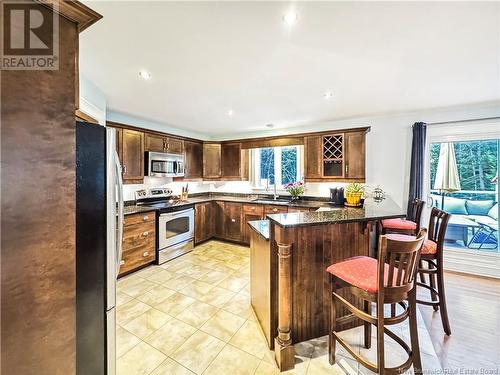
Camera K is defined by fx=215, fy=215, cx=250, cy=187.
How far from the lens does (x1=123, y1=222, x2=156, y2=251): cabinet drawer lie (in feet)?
10.3

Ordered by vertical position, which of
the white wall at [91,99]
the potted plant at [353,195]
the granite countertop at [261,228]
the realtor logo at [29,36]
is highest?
the white wall at [91,99]

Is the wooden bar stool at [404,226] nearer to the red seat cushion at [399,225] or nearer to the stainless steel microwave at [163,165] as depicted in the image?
the red seat cushion at [399,225]

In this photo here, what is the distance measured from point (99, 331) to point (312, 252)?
161cm

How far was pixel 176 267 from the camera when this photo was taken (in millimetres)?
3545

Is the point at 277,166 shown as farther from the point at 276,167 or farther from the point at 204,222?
the point at 204,222

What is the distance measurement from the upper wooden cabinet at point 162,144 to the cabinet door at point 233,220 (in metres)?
1.56

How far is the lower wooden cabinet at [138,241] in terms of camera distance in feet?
10.3

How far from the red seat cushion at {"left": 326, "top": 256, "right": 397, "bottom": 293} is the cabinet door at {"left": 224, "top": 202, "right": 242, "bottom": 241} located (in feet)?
10.2

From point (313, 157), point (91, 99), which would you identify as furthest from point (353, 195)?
point (91, 99)

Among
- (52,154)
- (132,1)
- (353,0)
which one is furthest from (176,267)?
(353,0)

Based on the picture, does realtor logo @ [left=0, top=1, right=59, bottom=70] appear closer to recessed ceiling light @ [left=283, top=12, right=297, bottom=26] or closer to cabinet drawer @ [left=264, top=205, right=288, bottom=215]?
recessed ceiling light @ [left=283, top=12, right=297, bottom=26]

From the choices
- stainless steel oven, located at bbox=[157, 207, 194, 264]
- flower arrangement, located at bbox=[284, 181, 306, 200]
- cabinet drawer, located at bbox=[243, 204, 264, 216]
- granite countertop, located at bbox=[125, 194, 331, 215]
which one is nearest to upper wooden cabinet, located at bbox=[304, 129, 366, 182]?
flower arrangement, located at bbox=[284, 181, 306, 200]

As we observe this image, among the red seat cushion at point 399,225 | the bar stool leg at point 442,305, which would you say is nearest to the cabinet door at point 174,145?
the red seat cushion at point 399,225

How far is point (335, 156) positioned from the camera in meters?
3.91
